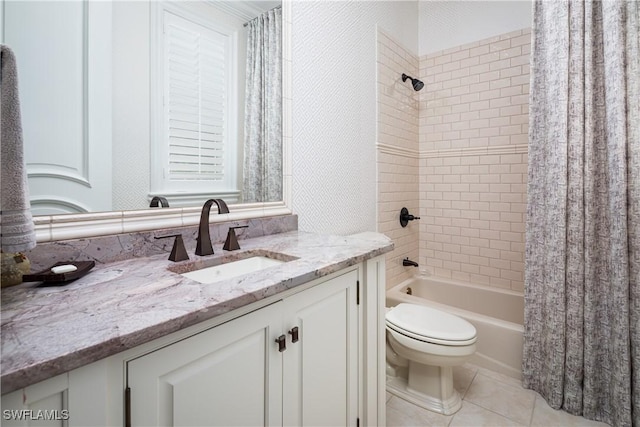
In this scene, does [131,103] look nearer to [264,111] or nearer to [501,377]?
[264,111]

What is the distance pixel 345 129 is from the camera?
Answer: 2008 mm

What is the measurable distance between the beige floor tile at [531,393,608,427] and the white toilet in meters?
0.37

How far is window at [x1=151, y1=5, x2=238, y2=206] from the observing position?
118 centimetres

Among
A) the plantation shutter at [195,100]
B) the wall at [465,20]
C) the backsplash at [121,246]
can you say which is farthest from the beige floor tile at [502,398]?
the wall at [465,20]

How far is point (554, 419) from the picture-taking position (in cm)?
162

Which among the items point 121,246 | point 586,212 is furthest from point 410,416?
point 121,246

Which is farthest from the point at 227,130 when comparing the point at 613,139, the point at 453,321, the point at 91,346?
the point at 613,139

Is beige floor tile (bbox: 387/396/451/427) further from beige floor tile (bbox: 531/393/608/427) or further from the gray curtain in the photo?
the gray curtain

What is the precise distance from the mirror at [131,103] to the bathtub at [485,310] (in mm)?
1509

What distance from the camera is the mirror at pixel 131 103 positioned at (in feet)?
2.99

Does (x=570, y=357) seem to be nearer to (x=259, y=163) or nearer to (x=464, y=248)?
(x=464, y=248)

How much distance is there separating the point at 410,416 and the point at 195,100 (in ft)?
5.98

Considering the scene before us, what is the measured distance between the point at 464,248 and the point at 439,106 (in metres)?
1.23

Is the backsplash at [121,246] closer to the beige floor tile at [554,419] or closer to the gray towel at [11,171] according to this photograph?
the gray towel at [11,171]
